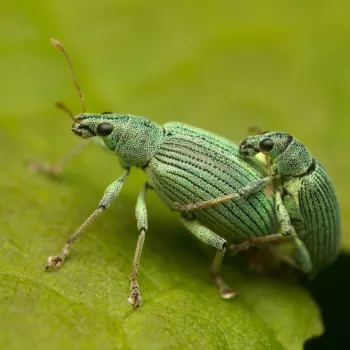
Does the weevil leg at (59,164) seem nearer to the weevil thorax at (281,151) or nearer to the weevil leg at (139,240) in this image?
the weevil leg at (139,240)

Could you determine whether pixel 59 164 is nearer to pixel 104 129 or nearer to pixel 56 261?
pixel 104 129

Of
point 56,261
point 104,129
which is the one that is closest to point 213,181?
point 104,129

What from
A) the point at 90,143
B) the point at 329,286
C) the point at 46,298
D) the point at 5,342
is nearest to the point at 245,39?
the point at 90,143

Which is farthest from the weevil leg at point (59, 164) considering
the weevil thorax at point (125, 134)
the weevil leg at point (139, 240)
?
the weevil leg at point (139, 240)

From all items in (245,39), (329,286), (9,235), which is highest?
(245,39)

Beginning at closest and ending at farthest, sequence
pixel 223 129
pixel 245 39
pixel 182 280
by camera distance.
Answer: pixel 182 280
pixel 223 129
pixel 245 39

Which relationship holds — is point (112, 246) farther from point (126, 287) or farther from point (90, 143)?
point (90, 143)

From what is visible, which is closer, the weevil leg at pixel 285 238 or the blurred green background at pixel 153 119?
the blurred green background at pixel 153 119
